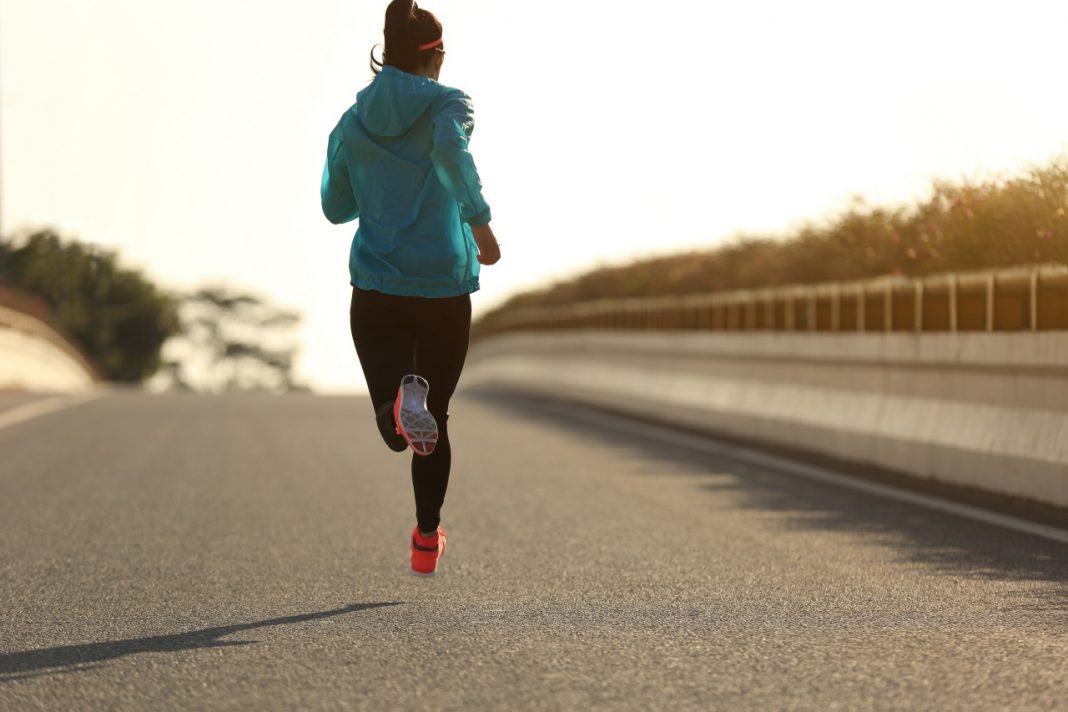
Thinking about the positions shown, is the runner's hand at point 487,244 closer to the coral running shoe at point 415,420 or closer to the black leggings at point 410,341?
the black leggings at point 410,341

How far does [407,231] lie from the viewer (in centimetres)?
647

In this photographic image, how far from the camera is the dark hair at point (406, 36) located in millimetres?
6484

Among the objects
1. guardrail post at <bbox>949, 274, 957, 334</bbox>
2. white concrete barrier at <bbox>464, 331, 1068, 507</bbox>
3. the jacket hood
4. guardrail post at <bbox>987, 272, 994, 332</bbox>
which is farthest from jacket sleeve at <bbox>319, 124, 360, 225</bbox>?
guardrail post at <bbox>949, 274, 957, 334</bbox>

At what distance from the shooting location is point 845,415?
12.4 metres

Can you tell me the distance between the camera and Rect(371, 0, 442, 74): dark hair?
6484mm

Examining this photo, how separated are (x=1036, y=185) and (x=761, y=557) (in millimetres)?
5234

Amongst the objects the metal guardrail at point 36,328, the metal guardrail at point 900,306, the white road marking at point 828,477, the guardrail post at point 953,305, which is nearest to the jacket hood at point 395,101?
the white road marking at point 828,477

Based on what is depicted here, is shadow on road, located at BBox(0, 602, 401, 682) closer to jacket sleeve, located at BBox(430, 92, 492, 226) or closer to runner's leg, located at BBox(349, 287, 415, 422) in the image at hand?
runner's leg, located at BBox(349, 287, 415, 422)

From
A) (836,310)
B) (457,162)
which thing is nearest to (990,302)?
(836,310)

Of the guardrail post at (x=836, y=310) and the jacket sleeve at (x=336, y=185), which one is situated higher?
the jacket sleeve at (x=336, y=185)

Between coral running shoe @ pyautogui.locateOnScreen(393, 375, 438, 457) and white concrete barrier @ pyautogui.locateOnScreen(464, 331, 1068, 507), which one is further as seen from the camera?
white concrete barrier @ pyautogui.locateOnScreen(464, 331, 1068, 507)

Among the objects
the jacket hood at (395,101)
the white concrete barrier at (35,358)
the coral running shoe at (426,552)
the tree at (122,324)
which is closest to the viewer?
the jacket hood at (395,101)

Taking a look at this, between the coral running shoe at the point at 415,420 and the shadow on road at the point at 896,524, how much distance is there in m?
2.30

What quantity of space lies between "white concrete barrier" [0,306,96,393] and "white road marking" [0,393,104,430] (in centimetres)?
863
